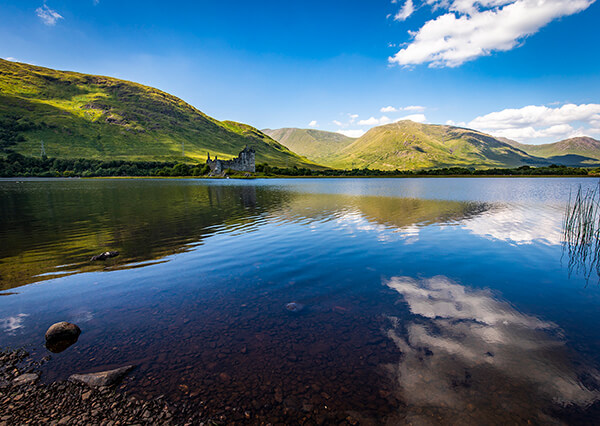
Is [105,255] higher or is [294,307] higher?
[105,255]

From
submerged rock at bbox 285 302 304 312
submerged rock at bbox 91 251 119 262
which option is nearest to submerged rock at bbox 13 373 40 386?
submerged rock at bbox 285 302 304 312

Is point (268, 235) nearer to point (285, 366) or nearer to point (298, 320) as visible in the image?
point (298, 320)

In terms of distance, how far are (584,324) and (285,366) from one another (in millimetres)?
13454

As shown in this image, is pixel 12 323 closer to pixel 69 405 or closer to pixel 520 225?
pixel 69 405

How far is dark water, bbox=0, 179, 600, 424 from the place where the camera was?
800 cm

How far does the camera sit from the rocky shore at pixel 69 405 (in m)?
6.91

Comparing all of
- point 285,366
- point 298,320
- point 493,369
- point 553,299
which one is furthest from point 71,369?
point 553,299

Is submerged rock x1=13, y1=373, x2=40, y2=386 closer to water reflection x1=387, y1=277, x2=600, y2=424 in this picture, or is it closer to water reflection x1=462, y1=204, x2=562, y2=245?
water reflection x1=387, y1=277, x2=600, y2=424

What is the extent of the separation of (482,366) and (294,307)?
7677 millimetres

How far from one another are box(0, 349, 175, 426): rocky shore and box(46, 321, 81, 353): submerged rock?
1.59 metres

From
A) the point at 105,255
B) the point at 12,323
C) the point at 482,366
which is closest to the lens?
the point at 482,366

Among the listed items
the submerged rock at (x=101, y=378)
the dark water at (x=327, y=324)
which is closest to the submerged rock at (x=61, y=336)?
the dark water at (x=327, y=324)

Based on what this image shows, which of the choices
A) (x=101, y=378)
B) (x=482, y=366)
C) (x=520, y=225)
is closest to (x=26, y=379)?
(x=101, y=378)

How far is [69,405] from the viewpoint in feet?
24.1
